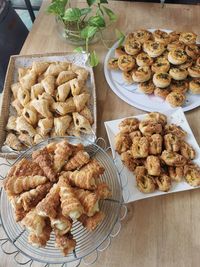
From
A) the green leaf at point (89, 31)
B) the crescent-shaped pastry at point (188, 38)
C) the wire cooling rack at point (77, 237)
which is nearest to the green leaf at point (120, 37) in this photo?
the green leaf at point (89, 31)

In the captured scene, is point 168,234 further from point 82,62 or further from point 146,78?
point 82,62

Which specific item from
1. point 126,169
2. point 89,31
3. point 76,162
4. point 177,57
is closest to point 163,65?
point 177,57

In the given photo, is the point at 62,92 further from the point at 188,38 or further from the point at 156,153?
the point at 188,38

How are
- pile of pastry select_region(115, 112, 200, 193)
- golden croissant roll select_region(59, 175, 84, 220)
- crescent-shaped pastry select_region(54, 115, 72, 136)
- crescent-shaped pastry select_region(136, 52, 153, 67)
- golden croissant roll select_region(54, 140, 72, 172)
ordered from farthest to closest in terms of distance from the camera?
crescent-shaped pastry select_region(136, 52, 153, 67) → crescent-shaped pastry select_region(54, 115, 72, 136) → pile of pastry select_region(115, 112, 200, 193) → golden croissant roll select_region(54, 140, 72, 172) → golden croissant roll select_region(59, 175, 84, 220)

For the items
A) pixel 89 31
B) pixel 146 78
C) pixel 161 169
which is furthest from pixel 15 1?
pixel 161 169

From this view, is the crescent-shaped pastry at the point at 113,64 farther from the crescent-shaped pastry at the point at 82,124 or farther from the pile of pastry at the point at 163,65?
the crescent-shaped pastry at the point at 82,124

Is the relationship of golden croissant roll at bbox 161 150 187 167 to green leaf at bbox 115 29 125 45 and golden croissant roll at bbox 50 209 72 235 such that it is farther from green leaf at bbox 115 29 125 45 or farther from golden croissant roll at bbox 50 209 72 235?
green leaf at bbox 115 29 125 45

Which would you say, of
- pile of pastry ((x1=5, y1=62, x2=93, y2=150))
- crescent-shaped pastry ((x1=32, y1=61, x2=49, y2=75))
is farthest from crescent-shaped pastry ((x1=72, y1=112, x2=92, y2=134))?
crescent-shaped pastry ((x1=32, y1=61, x2=49, y2=75))
